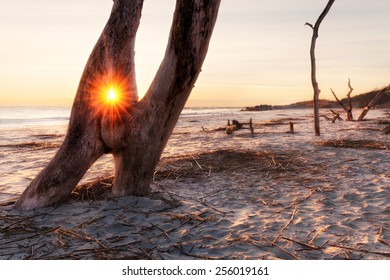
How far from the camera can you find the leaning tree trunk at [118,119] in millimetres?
3832

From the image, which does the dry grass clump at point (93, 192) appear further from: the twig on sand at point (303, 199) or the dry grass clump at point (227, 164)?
the twig on sand at point (303, 199)

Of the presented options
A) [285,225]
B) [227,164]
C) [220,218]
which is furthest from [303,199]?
[227,164]

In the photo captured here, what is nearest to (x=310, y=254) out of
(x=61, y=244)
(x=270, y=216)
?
(x=270, y=216)

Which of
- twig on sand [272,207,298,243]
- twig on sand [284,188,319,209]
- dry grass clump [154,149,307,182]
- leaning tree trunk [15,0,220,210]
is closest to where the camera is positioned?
twig on sand [272,207,298,243]

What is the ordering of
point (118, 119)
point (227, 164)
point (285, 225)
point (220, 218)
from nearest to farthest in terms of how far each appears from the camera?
1. point (285, 225)
2. point (220, 218)
3. point (118, 119)
4. point (227, 164)

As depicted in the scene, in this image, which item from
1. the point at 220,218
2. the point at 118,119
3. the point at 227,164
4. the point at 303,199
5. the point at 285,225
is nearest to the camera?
the point at 285,225

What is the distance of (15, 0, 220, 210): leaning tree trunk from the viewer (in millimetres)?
3832

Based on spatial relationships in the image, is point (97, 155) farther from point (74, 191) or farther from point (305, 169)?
point (305, 169)

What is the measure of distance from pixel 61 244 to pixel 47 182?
50.3 inches

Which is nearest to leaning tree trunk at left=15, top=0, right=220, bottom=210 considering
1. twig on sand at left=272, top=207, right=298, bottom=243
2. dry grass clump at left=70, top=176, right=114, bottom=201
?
dry grass clump at left=70, top=176, right=114, bottom=201

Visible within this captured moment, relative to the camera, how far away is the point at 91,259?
285cm

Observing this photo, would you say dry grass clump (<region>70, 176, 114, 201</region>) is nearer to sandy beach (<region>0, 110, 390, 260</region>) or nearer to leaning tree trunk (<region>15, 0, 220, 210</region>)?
sandy beach (<region>0, 110, 390, 260</region>)

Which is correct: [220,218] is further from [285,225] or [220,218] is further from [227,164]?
[227,164]

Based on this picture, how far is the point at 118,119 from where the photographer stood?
398cm
